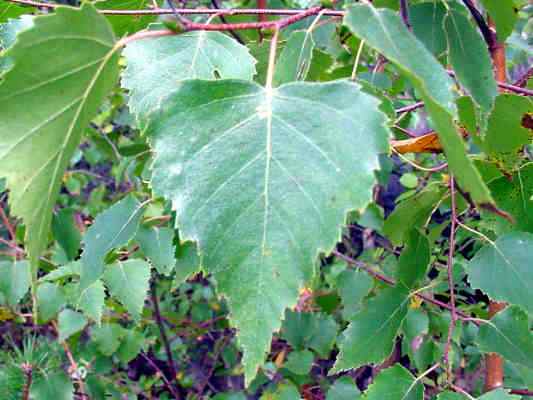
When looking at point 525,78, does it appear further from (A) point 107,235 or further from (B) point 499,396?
(A) point 107,235

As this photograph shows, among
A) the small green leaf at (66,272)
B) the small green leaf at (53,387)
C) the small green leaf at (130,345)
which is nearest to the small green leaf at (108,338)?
the small green leaf at (130,345)

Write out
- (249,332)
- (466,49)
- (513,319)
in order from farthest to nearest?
1. (513,319)
2. (466,49)
3. (249,332)

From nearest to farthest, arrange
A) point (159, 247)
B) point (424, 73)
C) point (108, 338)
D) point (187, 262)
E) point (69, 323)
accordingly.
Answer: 1. point (424, 73)
2. point (187, 262)
3. point (159, 247)
4. point (69, 323)
5. point (108, 338)

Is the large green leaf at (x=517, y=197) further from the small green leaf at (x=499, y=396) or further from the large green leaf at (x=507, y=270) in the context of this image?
the small green leaf at (x=499, y=396)

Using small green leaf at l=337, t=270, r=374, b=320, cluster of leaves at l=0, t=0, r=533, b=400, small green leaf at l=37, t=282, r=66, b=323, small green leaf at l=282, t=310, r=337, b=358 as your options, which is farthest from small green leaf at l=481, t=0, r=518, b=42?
small green leaf at l=37, t=282, r=66, b=323

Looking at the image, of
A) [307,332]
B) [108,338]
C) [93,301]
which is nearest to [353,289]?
[307,332]

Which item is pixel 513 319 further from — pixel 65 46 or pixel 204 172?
pixel 65 46

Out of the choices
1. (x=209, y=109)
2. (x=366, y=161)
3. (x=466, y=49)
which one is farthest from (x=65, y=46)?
(x=466, y=49)

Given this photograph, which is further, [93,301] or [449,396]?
[93,301]
